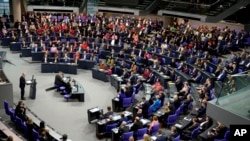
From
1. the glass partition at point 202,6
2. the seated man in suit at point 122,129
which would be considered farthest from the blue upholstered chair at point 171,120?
the glass partition at point 202,6

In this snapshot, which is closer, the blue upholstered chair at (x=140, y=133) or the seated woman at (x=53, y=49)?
the blue upholstered chair at (x=140, y=133)

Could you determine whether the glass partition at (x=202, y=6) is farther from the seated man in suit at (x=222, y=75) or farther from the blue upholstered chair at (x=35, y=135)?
the blue upholstered chair at (x=35, y=135)

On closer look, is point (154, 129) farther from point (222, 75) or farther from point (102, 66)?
point (102, 66)

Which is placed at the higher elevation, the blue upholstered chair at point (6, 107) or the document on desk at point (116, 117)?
the blue upholstered chair at point (6, 107)

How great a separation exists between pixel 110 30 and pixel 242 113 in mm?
21564

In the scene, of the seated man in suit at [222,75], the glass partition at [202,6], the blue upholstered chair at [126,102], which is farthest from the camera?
the glass partition at [202,6]

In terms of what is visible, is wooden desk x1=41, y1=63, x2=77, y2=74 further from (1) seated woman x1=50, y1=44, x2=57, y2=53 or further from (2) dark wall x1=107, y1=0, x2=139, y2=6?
(2) dark wall x1=107, y1=0, x2=139, y2=6

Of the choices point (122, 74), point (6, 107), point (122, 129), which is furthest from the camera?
point (122, 74)

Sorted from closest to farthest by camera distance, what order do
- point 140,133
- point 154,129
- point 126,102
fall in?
point 140,133 → point 154,129 → point 126,102

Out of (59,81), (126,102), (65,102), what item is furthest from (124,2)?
(126,102)

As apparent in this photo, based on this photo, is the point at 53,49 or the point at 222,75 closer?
the point at 222,75

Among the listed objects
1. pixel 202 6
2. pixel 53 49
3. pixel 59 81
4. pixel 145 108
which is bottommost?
pixel 145 108

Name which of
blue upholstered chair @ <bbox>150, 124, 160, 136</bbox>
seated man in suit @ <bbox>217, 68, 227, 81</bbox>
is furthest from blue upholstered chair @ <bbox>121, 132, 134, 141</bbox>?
seated man in suit @ <bbox>217, 68, 227, 81</bbox>

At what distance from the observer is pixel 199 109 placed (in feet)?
52.6
